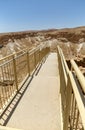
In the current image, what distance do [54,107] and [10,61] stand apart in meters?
1.68

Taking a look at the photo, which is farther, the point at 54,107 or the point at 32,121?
the point at 54,107

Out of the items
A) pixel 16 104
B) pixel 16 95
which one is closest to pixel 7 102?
pixel 16 104

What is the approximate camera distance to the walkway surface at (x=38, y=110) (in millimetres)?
3240

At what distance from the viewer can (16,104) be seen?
404 cm

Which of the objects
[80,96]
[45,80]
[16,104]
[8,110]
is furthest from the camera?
[45,80]

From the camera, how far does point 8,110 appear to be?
3.74 m

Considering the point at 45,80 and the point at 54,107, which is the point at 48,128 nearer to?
the point at 54,107

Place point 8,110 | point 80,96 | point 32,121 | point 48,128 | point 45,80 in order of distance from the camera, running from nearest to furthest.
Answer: point 80,96
point 48,128
point 32,121
point 8,110
point 45,80

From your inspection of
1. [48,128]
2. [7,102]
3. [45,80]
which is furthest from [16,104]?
[45,80]

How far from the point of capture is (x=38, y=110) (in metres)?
3.76

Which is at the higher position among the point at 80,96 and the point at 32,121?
the point at 80,96

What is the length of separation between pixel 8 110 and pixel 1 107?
0.24 m

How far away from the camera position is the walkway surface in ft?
10.6

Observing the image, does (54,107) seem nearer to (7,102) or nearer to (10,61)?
(7,102)
